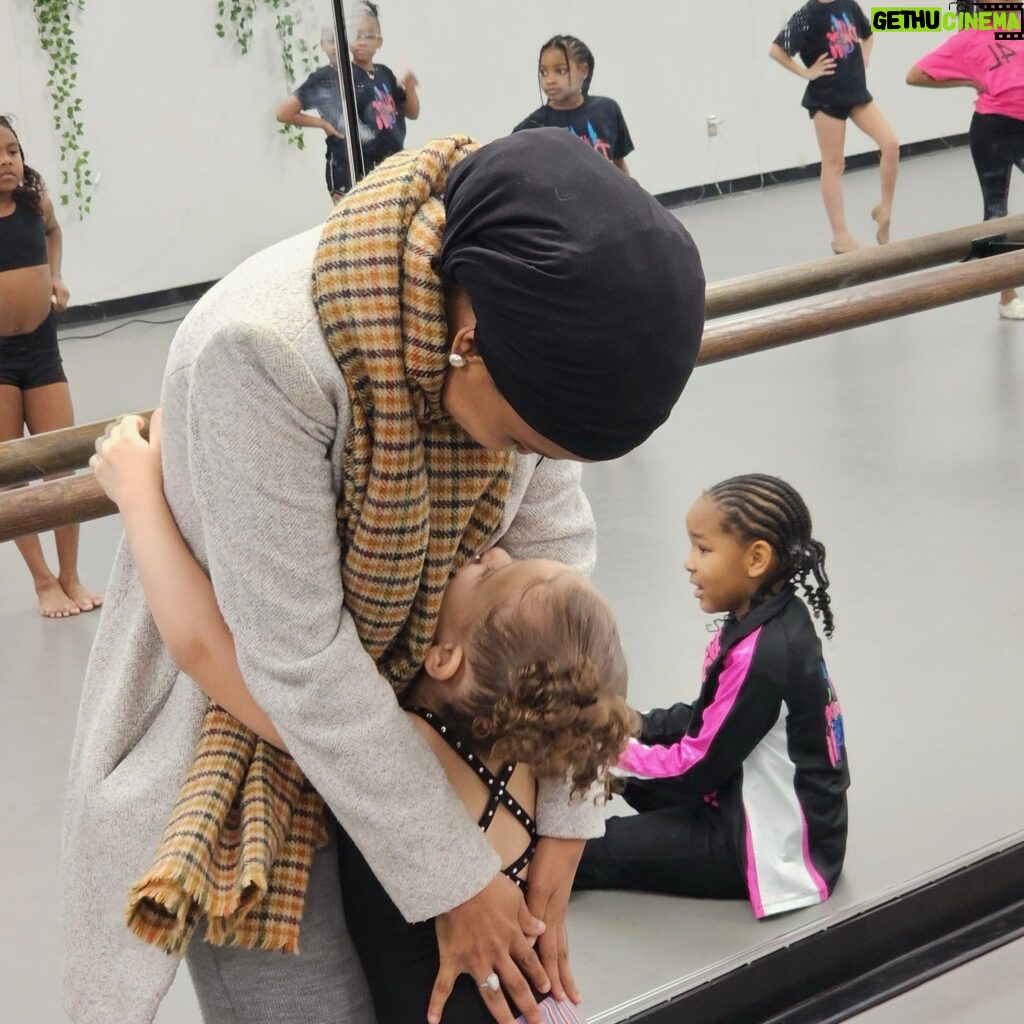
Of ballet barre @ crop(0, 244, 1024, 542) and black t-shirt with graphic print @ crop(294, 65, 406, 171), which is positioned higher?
black t-shirt with graphic print @ crop(294, 65, 406, 171)

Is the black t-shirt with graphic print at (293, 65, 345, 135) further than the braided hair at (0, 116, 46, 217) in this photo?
Yes

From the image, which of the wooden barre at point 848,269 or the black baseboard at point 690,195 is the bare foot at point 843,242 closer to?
the black baseboard at point 690,195

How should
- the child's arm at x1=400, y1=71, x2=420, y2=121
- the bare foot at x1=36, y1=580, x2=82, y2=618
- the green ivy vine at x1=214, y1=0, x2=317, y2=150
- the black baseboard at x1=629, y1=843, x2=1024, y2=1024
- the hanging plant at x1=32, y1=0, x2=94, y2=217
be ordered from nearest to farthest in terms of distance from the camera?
the black baseboard at x1=629, y1=843, x2=1024, y2=1024 < the bare foot at x1=36, y1=580, x2=82, y2=618 < the hanging plant at x1=32, y1=0, x2=94, y2=217 < the green ivy vine at x1=214, y1=0, x2=317, y2=150 < the child's arm at x1=400, y1=71, x2=420, y2=121

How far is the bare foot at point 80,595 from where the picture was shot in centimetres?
335

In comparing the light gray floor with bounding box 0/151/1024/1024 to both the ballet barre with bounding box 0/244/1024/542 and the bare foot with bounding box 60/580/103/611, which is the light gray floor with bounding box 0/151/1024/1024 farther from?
the ballet barre with bounding box 0/244/1024/542

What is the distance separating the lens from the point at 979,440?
12.8ft

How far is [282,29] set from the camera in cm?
434

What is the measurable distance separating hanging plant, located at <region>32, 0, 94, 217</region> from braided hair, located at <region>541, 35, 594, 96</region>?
1.91m

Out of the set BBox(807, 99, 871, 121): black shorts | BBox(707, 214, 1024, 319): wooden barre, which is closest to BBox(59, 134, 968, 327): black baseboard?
BBox(807, 99, 871, 121): black shorts

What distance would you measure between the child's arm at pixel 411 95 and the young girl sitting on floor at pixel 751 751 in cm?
315

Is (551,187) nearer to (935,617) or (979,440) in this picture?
(935,617)

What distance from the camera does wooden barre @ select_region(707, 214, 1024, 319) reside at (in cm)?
211

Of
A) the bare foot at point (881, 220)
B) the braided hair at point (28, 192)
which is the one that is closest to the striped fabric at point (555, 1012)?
the braided hair at point (28, 192)

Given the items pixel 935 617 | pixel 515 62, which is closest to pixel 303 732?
pixel 935 617
